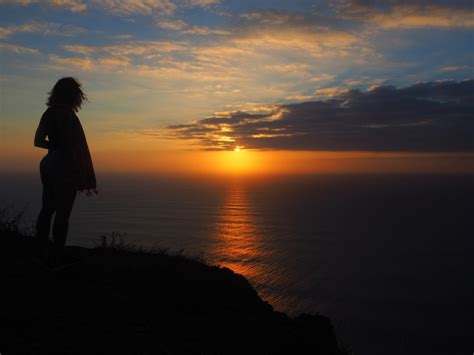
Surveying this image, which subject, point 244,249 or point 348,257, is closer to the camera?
point 348,257

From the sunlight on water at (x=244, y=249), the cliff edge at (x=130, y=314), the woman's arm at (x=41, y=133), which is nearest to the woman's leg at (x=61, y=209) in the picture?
the cliff edge at (x=130, y=314)

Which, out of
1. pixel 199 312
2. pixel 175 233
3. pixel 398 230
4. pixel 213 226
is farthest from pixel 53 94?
pixel 398 230

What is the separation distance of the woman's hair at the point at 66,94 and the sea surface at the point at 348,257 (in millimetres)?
6039

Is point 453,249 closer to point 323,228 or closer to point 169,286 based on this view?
point 323,228

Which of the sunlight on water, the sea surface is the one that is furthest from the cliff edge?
the sunlight on water

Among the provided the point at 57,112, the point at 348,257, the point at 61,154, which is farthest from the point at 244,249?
the point at 57,112

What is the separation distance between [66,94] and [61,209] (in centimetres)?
162

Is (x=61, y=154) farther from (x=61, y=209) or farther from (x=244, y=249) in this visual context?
(x=244, y=249)

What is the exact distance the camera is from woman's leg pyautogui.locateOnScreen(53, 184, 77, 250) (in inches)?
193

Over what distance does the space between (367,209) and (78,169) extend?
125m

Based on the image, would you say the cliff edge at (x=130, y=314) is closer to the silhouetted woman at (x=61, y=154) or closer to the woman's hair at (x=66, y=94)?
the silhouetted woman at (x=61, y=154)

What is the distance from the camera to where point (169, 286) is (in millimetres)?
5828

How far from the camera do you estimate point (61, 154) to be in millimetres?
4945

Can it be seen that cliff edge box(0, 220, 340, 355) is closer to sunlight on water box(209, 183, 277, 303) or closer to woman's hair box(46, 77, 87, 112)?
woman's hair box(46, 77, 87, 112)
